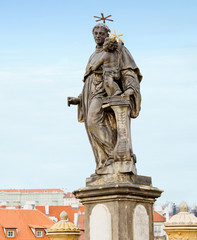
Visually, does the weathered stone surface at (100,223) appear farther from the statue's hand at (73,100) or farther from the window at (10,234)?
the window at (10,234)

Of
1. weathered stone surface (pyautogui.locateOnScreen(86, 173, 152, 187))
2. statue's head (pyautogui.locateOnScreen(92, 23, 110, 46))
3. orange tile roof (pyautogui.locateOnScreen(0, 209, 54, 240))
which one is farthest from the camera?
orange tile roof (pyautogui.locateOnScreen(0, 209, 54, 240))

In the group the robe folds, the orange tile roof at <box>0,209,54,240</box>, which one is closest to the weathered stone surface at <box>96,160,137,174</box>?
the robe folds

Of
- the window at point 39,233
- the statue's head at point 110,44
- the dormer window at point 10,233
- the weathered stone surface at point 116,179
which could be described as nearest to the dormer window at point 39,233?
the window at point 39,233

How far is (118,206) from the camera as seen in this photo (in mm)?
8133

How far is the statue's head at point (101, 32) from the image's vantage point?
30.2ft

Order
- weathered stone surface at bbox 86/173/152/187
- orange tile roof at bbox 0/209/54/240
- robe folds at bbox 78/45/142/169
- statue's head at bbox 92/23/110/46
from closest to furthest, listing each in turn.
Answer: weathered stone surface at bbox 86/173/152/187, robe folds at bbox 78/45/142/169, statue's head at bbox 92/23/110/46, orange tile roof at bbox 0/209/54/240

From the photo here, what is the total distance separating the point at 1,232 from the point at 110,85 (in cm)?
3769

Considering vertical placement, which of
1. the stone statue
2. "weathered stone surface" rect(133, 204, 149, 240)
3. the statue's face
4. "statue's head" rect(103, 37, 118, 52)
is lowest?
"weathered stone surface" rect(133, 204, 149, 240)

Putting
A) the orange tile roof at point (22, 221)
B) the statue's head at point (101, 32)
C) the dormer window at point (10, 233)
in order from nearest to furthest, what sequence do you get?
1. the statue's head at point (101, 32)
2. the dormer window at point (10, 233)
3. the orange tile roof at point (22, 221)

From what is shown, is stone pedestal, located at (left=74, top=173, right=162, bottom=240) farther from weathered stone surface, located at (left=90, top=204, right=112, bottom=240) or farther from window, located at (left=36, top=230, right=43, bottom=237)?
window, located at (left=36, top=230, right=43, bottom=237)

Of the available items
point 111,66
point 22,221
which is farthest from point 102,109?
point 22,221

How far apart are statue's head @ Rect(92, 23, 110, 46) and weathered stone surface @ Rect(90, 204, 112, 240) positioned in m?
2.69

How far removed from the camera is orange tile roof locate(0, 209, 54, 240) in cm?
4525

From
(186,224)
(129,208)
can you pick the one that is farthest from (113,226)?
(186,224)
